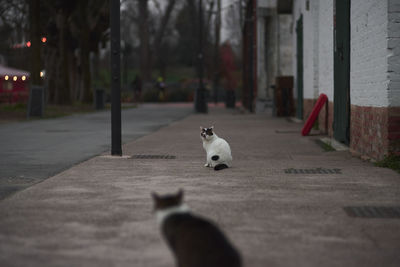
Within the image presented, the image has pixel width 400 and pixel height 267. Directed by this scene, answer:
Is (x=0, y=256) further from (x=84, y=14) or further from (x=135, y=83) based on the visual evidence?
(x=135, y=83)

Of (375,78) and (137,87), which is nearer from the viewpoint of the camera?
(375,78)

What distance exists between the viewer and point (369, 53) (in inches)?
463

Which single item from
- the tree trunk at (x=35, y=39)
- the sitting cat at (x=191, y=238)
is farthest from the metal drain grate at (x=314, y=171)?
the tree trunk at (x=35, y=39)

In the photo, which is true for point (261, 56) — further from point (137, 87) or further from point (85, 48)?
point (137, 87)

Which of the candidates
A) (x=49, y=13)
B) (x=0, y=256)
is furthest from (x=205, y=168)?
(x=49, y=13)

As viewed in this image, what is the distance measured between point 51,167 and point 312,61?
38.3 ft

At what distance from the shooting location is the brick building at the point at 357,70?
10500 millimetres

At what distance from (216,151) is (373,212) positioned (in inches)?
154

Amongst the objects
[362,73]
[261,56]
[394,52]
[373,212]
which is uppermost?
[261,56]

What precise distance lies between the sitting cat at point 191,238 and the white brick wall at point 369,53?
702cm

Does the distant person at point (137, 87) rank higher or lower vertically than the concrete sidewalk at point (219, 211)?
higher

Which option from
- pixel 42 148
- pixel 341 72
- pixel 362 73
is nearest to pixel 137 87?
pixel 42 148

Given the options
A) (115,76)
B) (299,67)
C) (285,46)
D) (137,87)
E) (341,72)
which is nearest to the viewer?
(115,76)

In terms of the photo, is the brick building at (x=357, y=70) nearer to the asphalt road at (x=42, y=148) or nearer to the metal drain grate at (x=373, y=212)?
the metal drain grate at (x=373, y=212)
